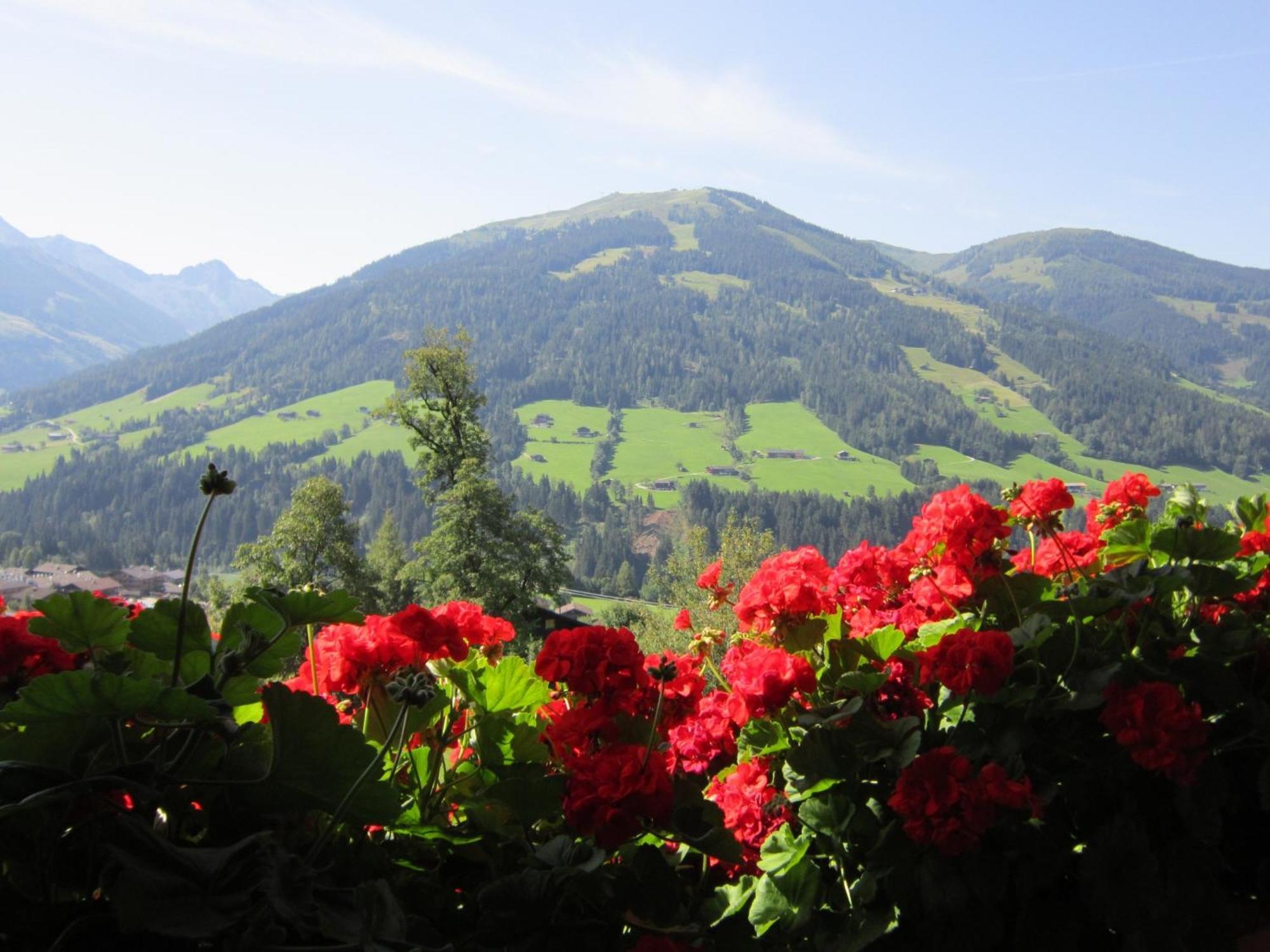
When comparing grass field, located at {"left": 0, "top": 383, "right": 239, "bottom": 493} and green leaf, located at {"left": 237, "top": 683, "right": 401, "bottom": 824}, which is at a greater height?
green leaf, located at {"left": 237, "top": 683, "right": 401, "bottom": 824}

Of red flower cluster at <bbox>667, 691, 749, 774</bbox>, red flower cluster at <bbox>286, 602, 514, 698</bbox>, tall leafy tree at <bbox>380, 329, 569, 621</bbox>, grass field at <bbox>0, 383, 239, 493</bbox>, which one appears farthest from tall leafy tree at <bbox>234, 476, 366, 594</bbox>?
→ grass field at <bbox>0, 383, 239, 493</bbox>

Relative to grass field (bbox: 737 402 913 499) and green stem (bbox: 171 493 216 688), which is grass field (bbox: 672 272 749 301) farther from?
green stem (bbox: 171 493 216 688)

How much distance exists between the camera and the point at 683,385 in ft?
417

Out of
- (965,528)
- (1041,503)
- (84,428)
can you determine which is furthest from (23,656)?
(84,428)

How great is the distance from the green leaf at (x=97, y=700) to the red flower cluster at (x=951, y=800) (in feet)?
3.28

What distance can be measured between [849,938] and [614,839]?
42 centimetres

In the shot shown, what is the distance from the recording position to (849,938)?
1230mm

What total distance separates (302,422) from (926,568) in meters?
111

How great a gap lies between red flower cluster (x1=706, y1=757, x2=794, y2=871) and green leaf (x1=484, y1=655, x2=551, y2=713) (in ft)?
1.28

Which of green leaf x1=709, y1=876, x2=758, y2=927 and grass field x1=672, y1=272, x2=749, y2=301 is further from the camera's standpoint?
grass field x1=672, y1=272, x2=749, y2=301

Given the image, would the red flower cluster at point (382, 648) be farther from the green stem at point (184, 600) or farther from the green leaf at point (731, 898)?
the green leaf at point (731, 898)

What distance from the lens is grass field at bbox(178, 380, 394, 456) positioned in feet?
313

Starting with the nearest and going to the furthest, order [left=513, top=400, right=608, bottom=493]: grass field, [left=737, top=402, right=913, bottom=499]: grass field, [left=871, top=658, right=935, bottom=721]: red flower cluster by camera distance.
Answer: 1. [left=871, top=658, right=935, bottom=721]: red flower cluster
2. [left=737, top=402, right=913, bottom=499]: grass field
3. [left=513, top=400, right=608, bottom=493]: grass field

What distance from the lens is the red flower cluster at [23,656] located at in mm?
1209
